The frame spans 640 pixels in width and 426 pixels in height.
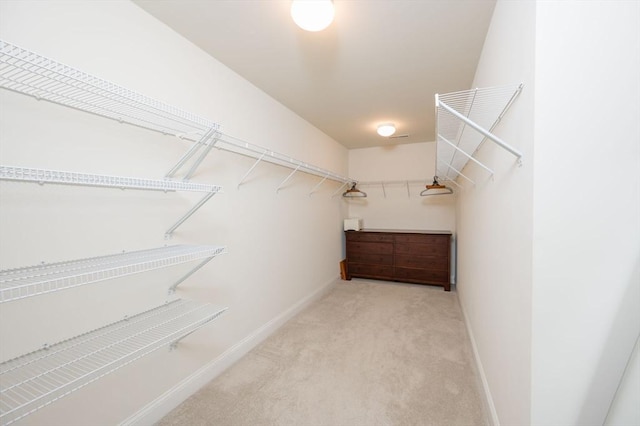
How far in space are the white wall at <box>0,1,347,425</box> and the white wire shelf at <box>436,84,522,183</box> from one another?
1.51 m

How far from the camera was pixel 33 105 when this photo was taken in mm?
1075

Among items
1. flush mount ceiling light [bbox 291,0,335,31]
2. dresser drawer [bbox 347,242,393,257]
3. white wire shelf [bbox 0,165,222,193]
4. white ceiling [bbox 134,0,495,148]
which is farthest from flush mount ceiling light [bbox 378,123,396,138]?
white wire shelf [bbox 0,165,222,193]

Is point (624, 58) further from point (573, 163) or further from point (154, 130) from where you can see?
point (154, 130)

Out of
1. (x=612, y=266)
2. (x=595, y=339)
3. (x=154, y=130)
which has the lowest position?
(x=595, y=339)

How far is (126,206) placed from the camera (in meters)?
1.38

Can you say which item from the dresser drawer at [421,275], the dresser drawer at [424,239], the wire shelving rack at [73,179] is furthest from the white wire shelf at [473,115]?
the dresser drawer at [421,275]

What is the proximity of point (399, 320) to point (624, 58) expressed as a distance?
260 centimetres

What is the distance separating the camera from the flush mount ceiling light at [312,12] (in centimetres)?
126

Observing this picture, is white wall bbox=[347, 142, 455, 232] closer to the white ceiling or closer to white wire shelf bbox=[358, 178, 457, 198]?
white wire shelf bbox=[358, 178, 457, 198]

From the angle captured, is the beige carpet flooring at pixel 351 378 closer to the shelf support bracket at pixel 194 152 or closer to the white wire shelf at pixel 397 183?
the shelf support bracket at pixel 194 152

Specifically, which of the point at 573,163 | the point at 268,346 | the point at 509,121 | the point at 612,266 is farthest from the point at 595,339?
the point at 268,346

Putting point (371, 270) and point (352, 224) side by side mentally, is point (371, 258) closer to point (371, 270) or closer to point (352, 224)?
point (371, 270)

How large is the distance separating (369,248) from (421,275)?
34.0 inches

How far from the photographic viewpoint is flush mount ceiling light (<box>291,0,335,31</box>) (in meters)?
1.26
